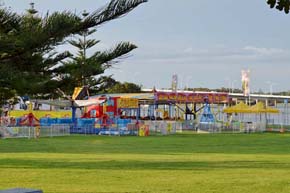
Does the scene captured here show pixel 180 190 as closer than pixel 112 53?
No

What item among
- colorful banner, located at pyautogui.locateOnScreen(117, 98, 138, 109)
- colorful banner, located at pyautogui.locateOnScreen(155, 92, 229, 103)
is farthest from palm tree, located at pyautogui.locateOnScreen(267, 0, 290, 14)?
colorful banner, located at pyautogui.locateOnScreen(155, 92, 229, 103)

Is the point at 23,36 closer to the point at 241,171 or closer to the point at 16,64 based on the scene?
the point at 16,64

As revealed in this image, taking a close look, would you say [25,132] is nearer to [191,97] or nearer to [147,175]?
[191,97]

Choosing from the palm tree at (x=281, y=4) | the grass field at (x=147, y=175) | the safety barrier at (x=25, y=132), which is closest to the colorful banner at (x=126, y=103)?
the safety barrier at (x=25, y=132)

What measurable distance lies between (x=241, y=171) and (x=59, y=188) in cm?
451

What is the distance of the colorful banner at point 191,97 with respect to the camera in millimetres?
44781

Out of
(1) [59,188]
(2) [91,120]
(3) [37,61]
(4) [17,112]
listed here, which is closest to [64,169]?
(1) [59,188]

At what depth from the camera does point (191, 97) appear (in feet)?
154

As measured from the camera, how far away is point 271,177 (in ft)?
39.2

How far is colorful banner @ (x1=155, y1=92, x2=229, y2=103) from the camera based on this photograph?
44.8m

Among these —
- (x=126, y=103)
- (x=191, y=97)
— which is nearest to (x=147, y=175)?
(x=126, y=103)

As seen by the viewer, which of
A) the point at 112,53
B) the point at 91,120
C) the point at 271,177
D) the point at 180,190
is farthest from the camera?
the point at 91,120

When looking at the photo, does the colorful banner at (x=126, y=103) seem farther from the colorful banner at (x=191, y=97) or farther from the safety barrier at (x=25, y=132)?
the safety barrier at (x=25, y=132)

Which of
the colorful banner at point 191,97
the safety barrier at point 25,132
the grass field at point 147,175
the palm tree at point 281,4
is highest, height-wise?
the colorful banner at point 191,97
